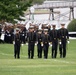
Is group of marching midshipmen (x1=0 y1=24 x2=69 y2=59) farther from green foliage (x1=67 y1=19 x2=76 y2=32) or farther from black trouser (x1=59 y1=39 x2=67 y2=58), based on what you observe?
green foliage (x1=67 y1=19 x2=76 y2=32)

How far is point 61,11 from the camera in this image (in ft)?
291

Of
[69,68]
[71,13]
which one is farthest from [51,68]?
[71,13]

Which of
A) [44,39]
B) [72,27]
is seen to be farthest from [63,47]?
[72,27]

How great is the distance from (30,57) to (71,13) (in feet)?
174

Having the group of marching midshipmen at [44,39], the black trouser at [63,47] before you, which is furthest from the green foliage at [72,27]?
the group of marching midshipmen at [44,39]

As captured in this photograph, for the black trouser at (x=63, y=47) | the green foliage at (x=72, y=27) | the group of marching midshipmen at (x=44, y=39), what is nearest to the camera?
the group of marching midshipmen at (x=44, y=39)

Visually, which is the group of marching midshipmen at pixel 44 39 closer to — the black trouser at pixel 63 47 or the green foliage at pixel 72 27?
the black trouser at pixel 63 47

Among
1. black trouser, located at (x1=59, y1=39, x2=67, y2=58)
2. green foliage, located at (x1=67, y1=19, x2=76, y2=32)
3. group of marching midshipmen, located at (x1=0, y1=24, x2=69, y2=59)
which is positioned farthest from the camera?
green foliage, located at (x1=67, y1=19, x2=76, y2=32)

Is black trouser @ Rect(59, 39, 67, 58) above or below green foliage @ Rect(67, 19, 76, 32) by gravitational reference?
above

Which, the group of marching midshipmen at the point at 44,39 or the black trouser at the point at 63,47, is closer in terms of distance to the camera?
the group of marching midshipmen at the point at 44,39

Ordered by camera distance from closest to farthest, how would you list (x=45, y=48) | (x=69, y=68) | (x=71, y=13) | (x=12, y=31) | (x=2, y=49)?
(x=69, y=68) → (x=45, y=48) → (x=2, y=49) → (x=12, y=31) → (x=71, y=13)

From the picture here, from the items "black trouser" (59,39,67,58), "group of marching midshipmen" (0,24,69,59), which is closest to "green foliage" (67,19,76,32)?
"black trouser" (59,39,67,58)

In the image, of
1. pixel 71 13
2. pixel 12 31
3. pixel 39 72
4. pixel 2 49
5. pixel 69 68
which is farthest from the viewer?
pixel 71 13

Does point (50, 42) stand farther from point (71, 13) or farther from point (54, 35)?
point (71, 13)
